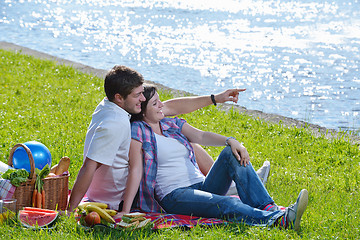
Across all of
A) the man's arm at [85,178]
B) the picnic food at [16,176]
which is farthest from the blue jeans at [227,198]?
the picnic food at [16,176]

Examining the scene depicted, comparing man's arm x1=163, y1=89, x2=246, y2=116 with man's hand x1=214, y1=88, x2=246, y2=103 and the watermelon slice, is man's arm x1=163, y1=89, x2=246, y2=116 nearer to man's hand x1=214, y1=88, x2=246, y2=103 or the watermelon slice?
man's hand x1=214, y1=88, x2=246, y2=103

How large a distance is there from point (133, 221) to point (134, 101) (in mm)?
1022

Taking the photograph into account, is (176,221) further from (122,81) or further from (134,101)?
(122,81)

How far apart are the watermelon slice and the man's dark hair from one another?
1.14 metres

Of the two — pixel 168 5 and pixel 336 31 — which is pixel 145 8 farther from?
pixel 336 31

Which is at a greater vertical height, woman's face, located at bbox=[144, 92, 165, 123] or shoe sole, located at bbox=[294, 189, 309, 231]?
woman's face, located at bbox=[144, 92, 165, 123]

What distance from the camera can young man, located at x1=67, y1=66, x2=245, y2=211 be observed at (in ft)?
15.4

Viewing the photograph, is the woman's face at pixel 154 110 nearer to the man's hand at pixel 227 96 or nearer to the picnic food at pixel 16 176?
the man's hand at pixel 227 96

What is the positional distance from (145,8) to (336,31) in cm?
1077

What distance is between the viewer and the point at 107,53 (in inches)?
631

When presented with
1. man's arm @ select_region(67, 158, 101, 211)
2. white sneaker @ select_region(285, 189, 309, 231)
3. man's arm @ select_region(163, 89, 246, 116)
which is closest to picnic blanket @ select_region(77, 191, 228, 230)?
man's arm @ select_region(67, 158, 101, 211)

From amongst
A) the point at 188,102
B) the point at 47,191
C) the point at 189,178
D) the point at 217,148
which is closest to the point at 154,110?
the point at 188,102

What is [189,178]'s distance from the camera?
16.5 feet

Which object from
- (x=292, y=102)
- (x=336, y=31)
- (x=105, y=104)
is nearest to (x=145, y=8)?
(x=336, y=31)
